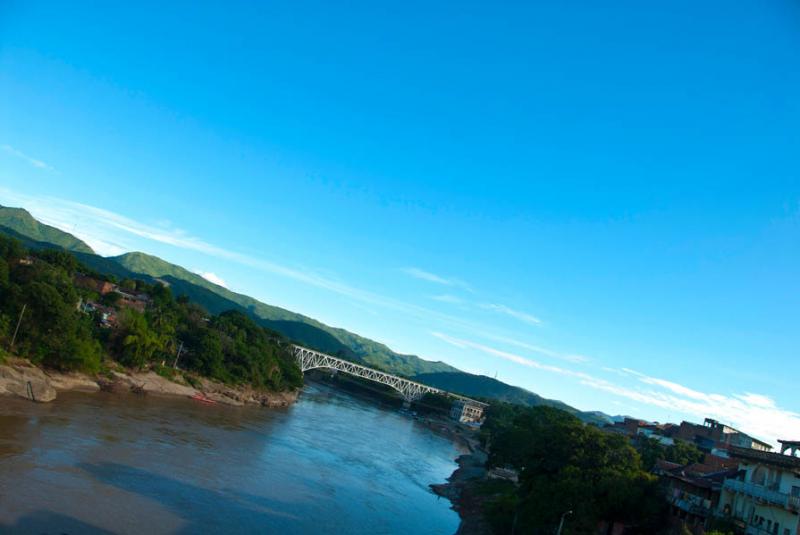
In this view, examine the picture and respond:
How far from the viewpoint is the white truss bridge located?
127125 millimetres

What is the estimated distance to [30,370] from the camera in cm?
4272

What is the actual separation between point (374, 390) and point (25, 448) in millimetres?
131383

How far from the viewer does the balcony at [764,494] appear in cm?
2224

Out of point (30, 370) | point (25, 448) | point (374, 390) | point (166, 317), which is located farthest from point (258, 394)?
point (374, 390)

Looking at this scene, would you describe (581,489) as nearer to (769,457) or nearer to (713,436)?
(769,457)

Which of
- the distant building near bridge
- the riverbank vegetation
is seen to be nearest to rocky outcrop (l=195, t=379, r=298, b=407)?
the riverbank vegetation

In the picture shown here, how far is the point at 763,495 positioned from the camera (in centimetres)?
2397

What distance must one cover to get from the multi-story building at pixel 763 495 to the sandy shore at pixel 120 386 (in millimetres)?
43318

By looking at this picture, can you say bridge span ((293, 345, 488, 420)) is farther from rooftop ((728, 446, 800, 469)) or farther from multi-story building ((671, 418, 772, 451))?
rooftop ((728, 446, 800, 469))

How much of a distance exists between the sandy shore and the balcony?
43.3 meters

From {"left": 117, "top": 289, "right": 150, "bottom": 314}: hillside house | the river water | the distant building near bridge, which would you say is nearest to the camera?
the river water

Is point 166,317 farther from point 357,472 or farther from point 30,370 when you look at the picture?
point 357,472

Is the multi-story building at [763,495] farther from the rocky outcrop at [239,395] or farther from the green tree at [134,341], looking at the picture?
the rocky outcrop at [239,395]

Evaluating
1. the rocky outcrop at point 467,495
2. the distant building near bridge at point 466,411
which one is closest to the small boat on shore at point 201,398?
the rocky outcrop at point 467,495
